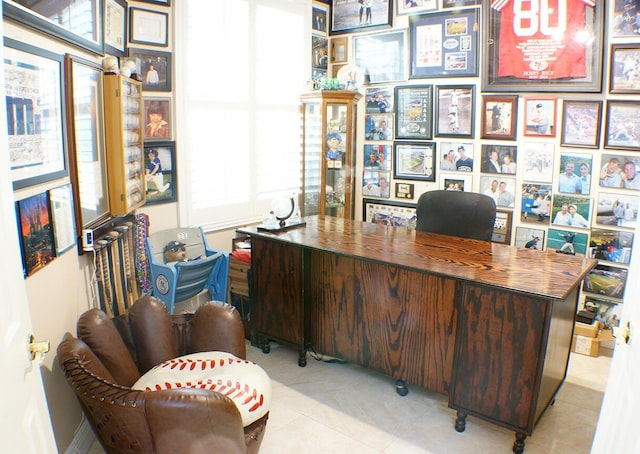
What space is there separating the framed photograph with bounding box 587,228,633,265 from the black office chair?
922 millimetres

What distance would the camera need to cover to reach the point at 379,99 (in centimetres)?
471

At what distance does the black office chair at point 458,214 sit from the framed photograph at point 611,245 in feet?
3.03

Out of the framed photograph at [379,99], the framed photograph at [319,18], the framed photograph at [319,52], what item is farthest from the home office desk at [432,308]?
the framed photograph at [319,18]

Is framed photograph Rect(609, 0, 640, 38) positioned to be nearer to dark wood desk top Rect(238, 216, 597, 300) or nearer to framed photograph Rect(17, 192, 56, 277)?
dark wood desk top Rect(238, 216, 597, 300)

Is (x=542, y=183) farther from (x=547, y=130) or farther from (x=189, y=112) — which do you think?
(x=189, y=112)

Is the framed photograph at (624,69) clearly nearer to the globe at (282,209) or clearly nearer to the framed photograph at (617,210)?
the framed photograph at (617,210)

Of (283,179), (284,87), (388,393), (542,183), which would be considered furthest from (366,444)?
(284,87)

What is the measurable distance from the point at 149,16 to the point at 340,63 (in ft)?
6.41

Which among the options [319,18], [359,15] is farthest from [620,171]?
[319,18]

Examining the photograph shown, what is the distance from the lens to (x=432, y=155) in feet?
14.7

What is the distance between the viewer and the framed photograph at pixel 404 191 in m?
4.66

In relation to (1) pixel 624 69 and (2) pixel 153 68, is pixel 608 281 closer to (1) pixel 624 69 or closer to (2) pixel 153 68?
(1) pixel 624 69

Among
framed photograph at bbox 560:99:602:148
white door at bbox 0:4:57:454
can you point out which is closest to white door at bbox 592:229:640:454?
white door at bbox 0:4:57:454

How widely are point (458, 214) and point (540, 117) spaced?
1064mm
